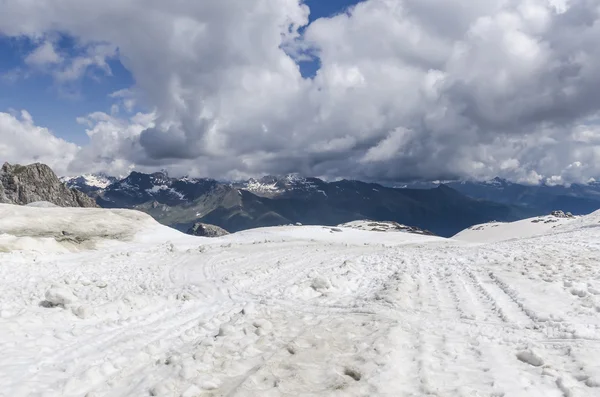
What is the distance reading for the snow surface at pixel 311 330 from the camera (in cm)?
811

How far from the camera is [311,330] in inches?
455

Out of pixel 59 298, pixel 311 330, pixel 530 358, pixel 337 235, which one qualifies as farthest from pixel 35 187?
pixel 530 358

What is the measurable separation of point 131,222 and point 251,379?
145ft

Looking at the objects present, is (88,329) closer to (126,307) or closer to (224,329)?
(126,307)

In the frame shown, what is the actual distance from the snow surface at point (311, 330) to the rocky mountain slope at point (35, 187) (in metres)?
136

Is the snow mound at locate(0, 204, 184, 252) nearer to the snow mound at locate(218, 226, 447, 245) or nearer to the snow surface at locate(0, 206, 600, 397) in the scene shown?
the snow mound at locate(218, 226, 447, 245)

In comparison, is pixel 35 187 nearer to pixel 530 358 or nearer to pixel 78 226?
pixel 78 226

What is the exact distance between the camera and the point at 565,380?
25.0 feet

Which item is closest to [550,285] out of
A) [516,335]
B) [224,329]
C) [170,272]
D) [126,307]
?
[516,335]

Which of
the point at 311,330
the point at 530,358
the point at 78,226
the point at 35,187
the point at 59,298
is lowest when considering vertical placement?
the point at 311,330

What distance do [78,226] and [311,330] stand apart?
39943 millimetres

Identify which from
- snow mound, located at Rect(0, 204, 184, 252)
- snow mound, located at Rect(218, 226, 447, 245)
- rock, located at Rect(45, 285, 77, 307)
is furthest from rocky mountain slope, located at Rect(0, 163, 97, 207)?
rock, located at Rect(45, 285, 77, 307)

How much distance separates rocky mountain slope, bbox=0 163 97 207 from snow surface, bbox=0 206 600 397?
445 ft

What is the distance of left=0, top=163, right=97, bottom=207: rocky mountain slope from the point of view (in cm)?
13700
